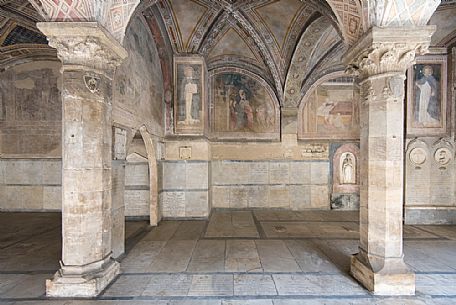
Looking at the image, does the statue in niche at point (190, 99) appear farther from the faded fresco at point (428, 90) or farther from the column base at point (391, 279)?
the faded fresco at point (428, 90)

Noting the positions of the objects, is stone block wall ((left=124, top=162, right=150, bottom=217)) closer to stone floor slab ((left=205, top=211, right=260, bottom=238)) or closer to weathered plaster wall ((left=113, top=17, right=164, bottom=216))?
weathered plaster wall ((left=113, top=17, right=164, bottom=216))

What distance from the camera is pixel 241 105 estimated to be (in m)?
9.58

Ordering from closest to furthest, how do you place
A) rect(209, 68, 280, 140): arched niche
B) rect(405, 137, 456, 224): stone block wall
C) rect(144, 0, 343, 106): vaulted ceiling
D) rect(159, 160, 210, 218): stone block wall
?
rect(144, 0, 343, 106): vaulted ceiling
rect(405, 137, 456, 224): stone block wall
rect(159, 160, 210, 218): stone block wall
rect(209, 68, 280, 140): arched niche

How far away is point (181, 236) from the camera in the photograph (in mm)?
6188

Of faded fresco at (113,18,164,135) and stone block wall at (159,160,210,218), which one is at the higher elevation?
faded fresco at (113,18,164,135)

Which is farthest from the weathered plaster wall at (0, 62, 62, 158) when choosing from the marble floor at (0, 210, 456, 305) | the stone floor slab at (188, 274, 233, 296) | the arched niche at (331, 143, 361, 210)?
the arched niche at (331, 143, 361, 210)

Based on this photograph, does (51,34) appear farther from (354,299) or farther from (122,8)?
(354,299)

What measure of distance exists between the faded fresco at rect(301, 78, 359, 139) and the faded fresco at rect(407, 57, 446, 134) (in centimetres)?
245

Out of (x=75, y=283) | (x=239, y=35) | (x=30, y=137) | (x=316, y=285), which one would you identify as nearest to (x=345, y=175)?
(x=239, y=35)

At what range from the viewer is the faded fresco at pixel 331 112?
971 centimetres

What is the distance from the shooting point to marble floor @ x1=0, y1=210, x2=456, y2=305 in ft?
11.2

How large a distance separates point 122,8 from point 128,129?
2.13 meters

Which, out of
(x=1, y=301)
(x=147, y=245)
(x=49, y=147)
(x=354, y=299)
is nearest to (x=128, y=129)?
(x=147, y=245)

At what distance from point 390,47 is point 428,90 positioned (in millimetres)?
5071
